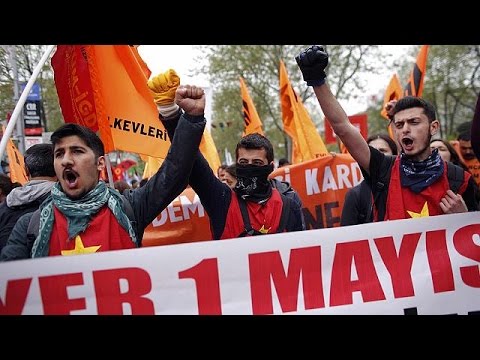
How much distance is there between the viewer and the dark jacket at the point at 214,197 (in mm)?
3033

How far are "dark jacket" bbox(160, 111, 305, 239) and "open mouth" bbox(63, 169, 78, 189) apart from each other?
2.06ft

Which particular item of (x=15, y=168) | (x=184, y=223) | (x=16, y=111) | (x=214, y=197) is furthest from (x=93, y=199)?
(x=15, y=168)

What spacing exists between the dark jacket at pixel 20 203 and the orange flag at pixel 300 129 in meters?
3.70

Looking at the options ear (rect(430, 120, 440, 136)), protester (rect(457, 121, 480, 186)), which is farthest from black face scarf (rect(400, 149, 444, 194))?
protester (rect(457, 121, 480, 186))

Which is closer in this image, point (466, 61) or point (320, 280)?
point (320, 280)

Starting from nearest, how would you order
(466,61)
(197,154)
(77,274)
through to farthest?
(77,274), (197,154), (466,61)

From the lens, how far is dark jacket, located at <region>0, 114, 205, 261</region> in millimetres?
2627

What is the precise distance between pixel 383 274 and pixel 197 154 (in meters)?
1.13

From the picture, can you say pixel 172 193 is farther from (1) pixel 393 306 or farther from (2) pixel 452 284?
(2) pixel 452 284

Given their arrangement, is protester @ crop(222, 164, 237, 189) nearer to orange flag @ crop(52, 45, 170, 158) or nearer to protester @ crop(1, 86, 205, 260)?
orange flag @ crop(52, 45, 170, 158)

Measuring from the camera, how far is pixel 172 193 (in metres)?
2.70

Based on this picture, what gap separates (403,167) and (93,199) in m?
1.73

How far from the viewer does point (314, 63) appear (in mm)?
3021

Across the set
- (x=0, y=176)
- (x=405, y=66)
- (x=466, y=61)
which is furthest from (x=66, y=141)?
(x=405, y=66)
